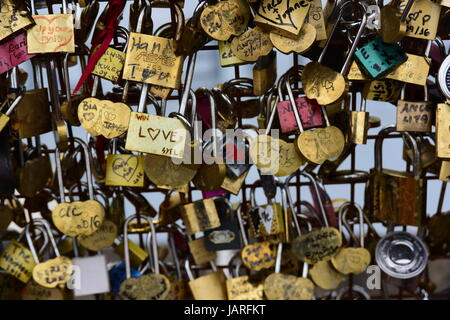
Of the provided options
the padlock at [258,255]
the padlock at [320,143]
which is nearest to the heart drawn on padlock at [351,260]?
the padlock at [258,255]

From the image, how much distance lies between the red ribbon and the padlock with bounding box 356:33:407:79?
0.35 metres

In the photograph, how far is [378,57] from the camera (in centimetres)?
90

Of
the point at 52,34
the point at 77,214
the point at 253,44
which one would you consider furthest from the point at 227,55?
the point at 77,214

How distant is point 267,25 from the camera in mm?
877

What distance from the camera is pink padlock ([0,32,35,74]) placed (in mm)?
915

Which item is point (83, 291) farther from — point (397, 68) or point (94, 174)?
point (397, 68)

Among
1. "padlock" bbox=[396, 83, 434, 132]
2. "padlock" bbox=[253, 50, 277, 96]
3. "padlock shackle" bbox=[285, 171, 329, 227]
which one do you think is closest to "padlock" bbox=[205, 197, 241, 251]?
"padlock shackle" bbox=[285, 171, 329, 227]

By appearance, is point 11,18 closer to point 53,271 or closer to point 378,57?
point 53,271

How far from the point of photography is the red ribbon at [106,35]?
0.90 metres

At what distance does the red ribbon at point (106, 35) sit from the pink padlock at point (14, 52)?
→ 0.09 meters

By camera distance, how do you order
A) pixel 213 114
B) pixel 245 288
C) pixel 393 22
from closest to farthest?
pixel 393 22, pixel 213 114, pixel 245 288

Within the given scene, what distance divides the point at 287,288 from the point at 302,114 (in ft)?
0.99

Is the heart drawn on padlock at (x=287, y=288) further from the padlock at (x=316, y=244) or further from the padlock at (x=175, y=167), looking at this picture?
the padlock at (x=175, y=167)

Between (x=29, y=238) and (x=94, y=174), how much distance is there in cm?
16
